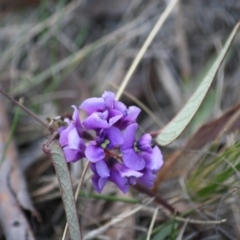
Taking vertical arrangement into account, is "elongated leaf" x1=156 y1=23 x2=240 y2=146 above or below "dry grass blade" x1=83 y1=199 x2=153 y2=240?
above

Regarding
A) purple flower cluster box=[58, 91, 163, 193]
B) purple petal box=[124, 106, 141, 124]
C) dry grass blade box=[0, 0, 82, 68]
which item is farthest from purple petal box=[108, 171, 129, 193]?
dry grass blade box=[0, 0, 82, 68]

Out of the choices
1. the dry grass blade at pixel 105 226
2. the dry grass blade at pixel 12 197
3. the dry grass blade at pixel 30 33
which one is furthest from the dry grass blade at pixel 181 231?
the dry grass blade at pixel 30 33

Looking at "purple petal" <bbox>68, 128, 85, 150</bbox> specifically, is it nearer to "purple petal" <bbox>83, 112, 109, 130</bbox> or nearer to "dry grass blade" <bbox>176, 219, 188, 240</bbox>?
"purple petal" <bbox>83, 112, 109, 130</bbox>

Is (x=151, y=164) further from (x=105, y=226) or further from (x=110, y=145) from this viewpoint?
(x=105, y=226)

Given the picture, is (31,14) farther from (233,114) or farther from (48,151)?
(48,151)

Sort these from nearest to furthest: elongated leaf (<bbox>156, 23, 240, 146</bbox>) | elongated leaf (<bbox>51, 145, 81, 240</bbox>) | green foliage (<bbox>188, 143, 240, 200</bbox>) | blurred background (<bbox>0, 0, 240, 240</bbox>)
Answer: elongated leaf (<bbox>51, 145, 81, 240</bbox>) → elongated leaf (<bbox>156, 23, 240, 146</bbox>) → green foliage (<bbox>188, 143, 240, 200</bbox>) → blurred background (<bbox>0, 0, 240, 240</bbox>)

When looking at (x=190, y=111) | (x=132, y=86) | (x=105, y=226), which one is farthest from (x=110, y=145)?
(x=132, y=86)

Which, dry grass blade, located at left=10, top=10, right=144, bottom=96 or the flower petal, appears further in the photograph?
dry grass blade, located at left=10, top=10, right=144, bottom=96
